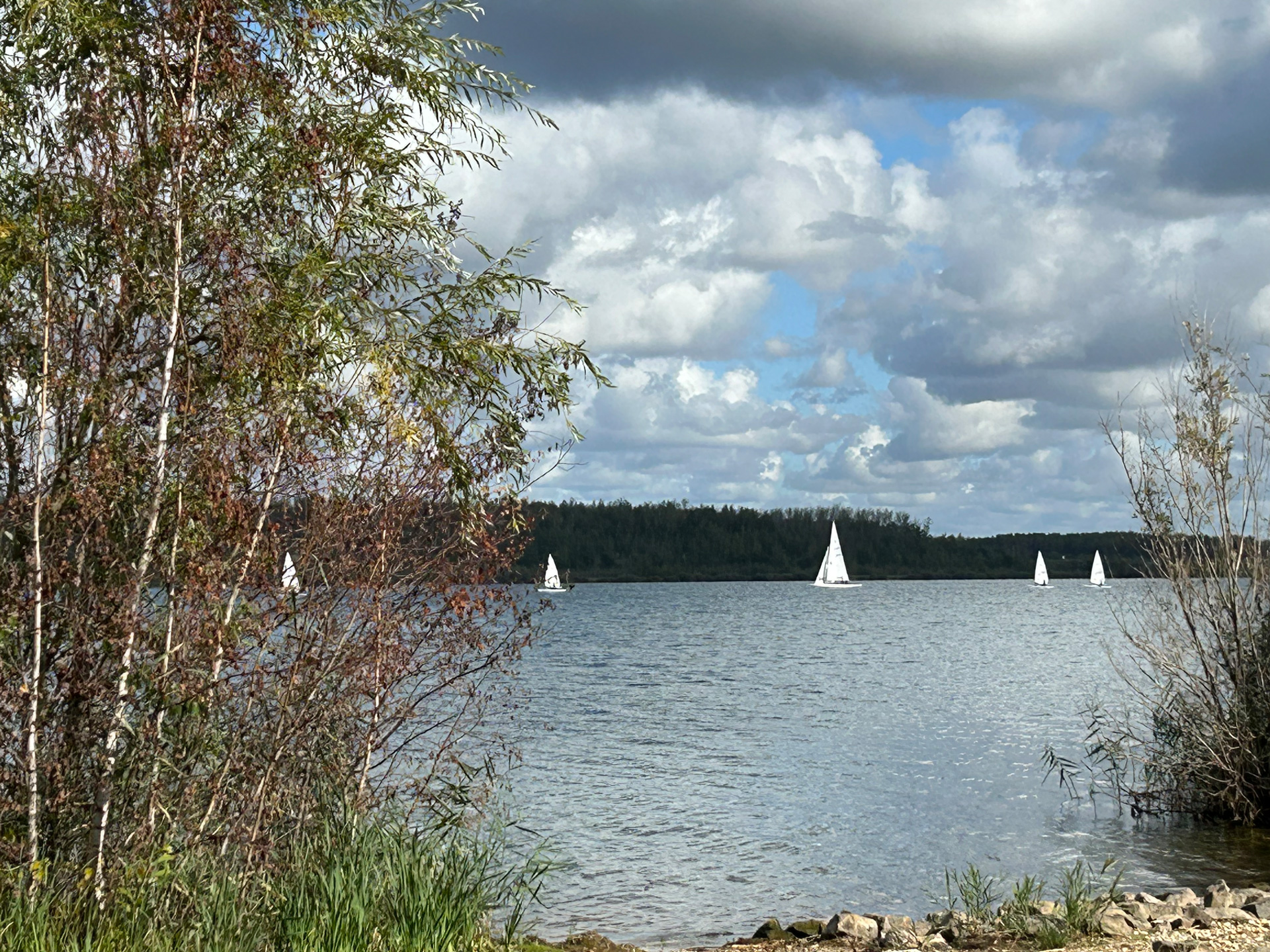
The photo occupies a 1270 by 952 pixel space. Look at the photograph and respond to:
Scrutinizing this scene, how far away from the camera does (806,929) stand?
11062 mm

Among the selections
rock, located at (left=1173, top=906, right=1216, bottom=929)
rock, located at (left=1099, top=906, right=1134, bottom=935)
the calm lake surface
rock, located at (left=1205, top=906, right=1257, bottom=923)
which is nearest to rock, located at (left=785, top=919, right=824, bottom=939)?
the calm lake surface

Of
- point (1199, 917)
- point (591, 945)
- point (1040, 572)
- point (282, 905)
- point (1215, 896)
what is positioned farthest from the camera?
point (1040, 572)

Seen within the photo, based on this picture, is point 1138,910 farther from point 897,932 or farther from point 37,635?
point 37,635

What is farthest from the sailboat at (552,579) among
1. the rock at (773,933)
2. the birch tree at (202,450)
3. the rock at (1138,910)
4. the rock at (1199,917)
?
the rock at (1199,917)

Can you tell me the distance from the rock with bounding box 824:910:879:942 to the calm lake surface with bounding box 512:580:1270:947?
4.73 ft

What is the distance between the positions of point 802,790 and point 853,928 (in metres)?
9.62

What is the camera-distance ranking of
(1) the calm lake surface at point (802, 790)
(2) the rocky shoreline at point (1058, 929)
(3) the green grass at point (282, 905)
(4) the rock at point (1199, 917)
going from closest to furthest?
(3) the green grass at point (282, 905) → (2) the rocky shoreline at point (1058, 929) → (4) the rock at point (1199, 917) → (1) the calm lake surface at point (802, 790)

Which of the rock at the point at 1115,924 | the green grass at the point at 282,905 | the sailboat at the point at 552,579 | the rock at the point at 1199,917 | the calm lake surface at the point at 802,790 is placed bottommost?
the calm lake surface at the point at 802,790

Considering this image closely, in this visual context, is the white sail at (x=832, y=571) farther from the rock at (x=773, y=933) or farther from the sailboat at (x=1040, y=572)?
the rock at (x=773, y=933)

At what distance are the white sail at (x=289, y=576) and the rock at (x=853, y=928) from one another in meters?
6.15

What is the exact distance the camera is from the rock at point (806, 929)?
36.1 ft

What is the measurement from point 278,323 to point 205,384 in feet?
1.94

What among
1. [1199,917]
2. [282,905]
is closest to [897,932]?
[1199,917]

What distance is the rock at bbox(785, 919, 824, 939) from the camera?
36.1 ft
